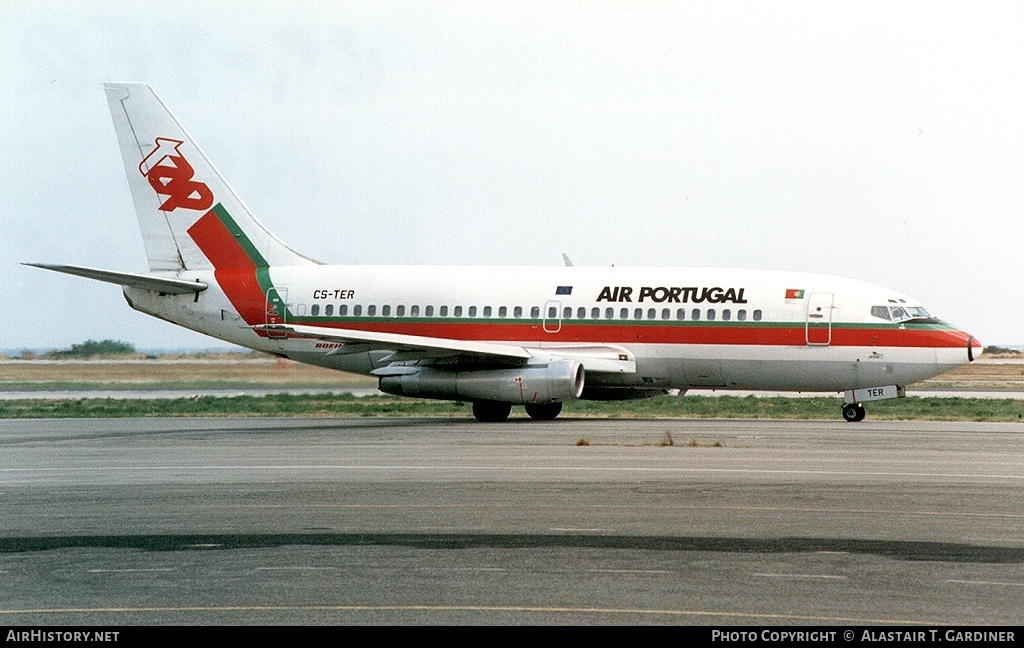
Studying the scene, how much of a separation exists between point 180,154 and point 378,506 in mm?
25003

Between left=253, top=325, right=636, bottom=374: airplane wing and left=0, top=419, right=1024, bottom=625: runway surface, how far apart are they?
7456mm

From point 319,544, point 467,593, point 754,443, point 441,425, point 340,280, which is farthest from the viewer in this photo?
point 340,280

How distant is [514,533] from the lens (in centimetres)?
1294

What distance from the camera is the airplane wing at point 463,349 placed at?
31500 mm

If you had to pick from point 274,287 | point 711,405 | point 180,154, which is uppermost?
point 180,154

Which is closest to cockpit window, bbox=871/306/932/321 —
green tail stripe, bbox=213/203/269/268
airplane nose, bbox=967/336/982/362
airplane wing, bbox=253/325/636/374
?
airplane nose, bbox=967/336/982/362

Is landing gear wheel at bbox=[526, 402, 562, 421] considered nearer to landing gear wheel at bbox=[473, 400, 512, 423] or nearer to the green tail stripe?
landing gear wheel at bbox=[473, 400, 512, 423]

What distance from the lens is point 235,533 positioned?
42.8 ft

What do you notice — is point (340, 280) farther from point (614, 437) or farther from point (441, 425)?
point (614, 437)

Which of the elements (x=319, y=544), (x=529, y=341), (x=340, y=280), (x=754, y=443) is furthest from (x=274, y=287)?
(x=319, y=544)

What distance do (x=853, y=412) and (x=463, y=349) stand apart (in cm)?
962

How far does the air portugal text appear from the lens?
108ft

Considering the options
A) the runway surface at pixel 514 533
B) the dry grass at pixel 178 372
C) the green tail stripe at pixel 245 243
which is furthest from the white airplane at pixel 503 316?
the runway surface at pixel 514 533
